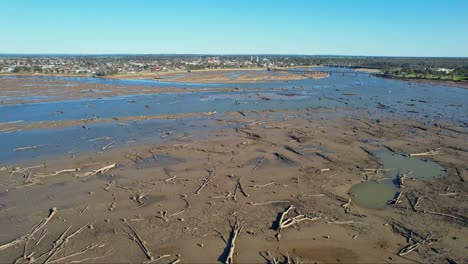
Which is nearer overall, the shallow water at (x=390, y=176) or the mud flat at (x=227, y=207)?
the mud flat at (x=227, y=207)

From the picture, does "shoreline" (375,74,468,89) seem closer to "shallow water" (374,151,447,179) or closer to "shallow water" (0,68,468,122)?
"shallow water" (0,68,468,122)

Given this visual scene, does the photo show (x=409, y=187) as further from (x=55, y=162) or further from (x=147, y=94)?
(x=147, y=94)

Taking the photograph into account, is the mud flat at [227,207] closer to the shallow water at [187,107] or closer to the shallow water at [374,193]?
the shallow water at [374,193]

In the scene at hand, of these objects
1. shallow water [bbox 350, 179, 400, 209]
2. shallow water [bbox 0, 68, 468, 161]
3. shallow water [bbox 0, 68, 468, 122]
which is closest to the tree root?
shallow water [bbox 0, 68, 468, 161]

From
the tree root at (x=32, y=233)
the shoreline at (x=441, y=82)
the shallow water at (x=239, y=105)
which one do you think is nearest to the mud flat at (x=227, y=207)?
the tree root at (x=32, y=233)

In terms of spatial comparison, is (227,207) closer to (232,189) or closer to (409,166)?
(232,189)

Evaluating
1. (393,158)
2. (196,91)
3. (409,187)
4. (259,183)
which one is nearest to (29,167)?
(259,183)
